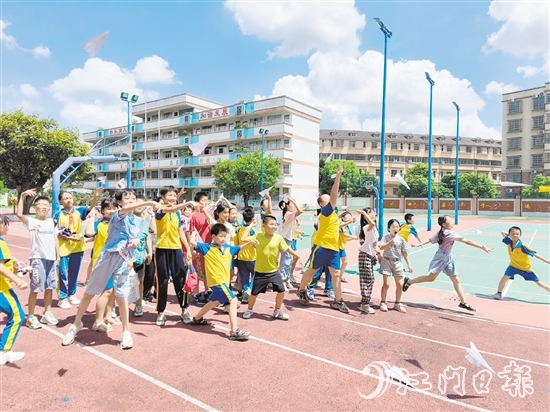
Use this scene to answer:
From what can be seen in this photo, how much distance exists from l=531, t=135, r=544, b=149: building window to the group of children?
62364 millimetres

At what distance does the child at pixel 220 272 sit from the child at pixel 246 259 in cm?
109

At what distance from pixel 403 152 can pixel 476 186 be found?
21.4 metres

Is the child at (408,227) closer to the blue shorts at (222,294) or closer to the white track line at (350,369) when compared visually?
the white track line at (350,369)

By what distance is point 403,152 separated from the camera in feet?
254

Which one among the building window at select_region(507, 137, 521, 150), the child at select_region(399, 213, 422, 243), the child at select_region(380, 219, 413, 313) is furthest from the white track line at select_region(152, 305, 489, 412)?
the building window at select_region(507, 137, 521, 150)

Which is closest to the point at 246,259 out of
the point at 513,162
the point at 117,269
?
the point at 117,269

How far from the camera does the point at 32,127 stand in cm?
2741

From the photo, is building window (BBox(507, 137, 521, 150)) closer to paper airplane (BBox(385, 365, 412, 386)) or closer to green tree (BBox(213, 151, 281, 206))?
green tree (BBox(213, 151, 281, 206))

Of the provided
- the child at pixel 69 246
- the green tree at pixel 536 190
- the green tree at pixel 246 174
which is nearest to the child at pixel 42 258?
the child at pixel 69 246

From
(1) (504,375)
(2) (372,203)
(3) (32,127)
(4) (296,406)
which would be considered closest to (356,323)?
(1) (504,375)

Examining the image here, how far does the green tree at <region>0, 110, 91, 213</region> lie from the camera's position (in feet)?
87.6

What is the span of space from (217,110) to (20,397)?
150 ft

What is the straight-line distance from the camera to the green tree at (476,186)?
58.3 meters

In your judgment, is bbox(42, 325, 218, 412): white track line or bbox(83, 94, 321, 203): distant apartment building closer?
bbox(42, 325, 218, 412): white track line
